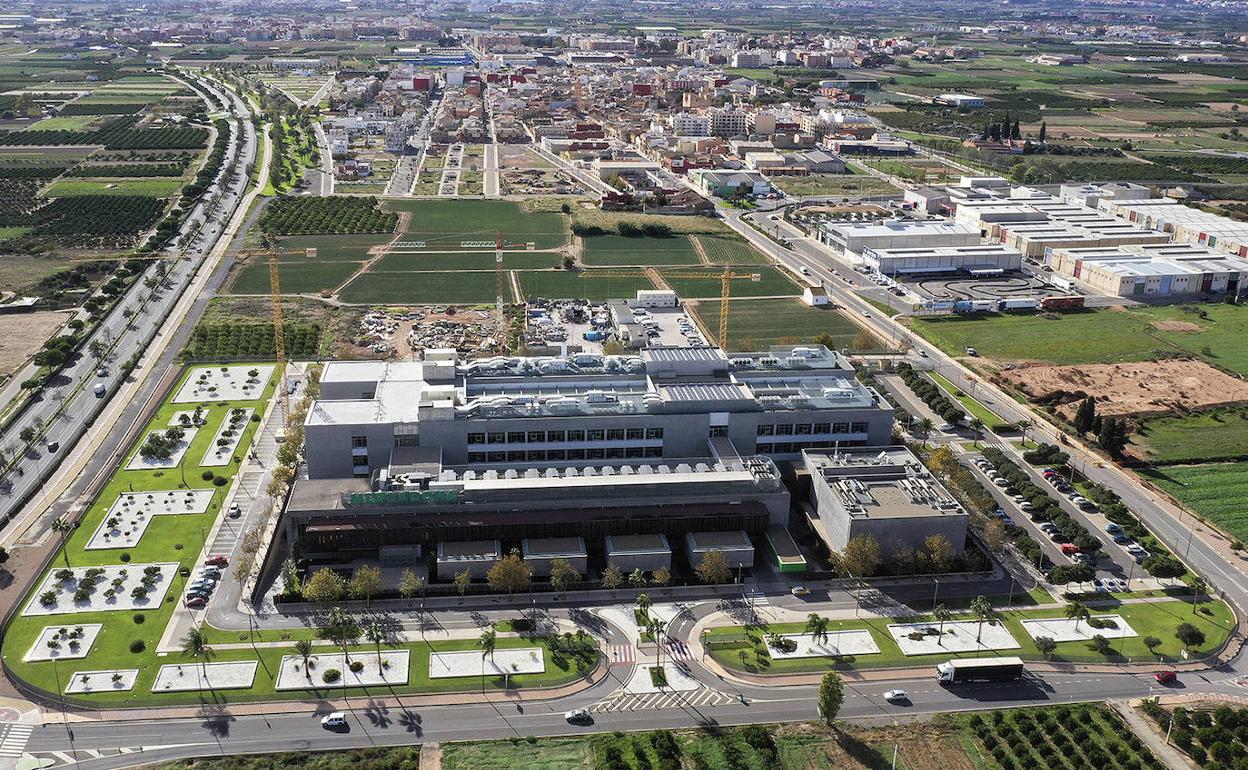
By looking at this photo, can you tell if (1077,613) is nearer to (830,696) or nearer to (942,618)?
(942,618)

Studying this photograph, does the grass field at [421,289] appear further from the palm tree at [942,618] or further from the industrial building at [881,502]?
the palm tree at [942,618]

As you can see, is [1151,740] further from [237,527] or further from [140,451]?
[140,451]

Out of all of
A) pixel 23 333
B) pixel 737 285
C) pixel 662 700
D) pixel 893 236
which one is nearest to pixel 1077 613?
pixel 662 700

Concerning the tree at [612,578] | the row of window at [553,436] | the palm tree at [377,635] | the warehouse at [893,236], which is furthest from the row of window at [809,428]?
the warehouse at [893,236]

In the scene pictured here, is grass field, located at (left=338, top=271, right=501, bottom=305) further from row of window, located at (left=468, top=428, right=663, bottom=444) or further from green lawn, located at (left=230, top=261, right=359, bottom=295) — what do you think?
row of window, located at (left=468, top=428, right=663, bottom=444)

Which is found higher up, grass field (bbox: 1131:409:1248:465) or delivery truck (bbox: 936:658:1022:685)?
grass field (bbox: 1131:409:1248:465)

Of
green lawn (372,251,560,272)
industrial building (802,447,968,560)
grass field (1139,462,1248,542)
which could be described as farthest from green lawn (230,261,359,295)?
grass field (1139,462,1248,542)
